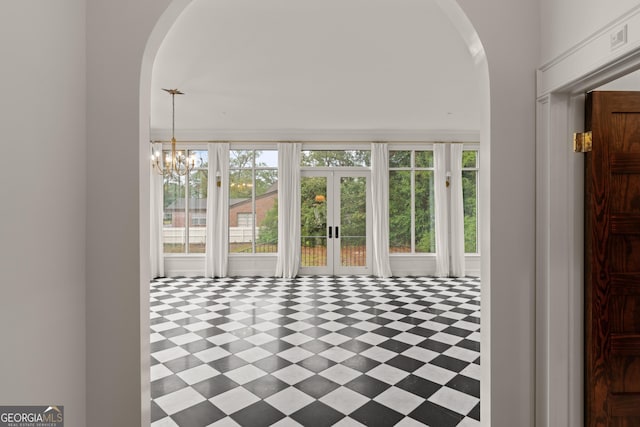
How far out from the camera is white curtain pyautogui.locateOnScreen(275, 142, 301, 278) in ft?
22.6

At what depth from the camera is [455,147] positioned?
6992 millimetres

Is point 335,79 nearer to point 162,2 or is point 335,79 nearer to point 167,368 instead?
point 162,2

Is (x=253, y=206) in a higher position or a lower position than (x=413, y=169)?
lower

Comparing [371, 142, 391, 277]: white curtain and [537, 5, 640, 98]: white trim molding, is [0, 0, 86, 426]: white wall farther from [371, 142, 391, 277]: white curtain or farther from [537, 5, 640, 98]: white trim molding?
[371, 142, 391, 277]: white curtain

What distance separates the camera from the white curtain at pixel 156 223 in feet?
22.5

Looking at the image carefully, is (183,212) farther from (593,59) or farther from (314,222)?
(593,59)

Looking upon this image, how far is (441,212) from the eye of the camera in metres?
6.95

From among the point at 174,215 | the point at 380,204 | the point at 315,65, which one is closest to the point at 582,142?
the point at 315,65

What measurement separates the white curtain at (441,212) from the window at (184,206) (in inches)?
200

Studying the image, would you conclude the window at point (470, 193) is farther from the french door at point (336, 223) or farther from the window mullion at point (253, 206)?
the window mullion at point (253, 206)

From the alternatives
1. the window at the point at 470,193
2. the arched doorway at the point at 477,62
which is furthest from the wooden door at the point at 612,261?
the window at the point at 470,193

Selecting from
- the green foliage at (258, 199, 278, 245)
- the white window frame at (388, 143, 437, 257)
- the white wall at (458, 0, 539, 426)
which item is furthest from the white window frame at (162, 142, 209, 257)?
the white wall at (458, 0, 539, 426)

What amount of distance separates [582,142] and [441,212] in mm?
5819

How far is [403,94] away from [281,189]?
10.7ft
